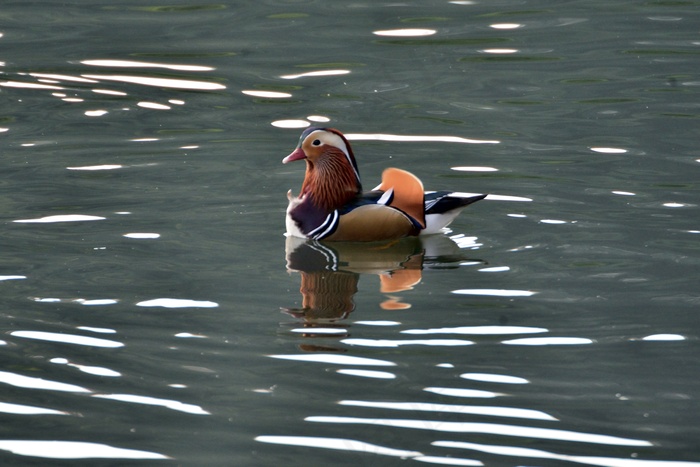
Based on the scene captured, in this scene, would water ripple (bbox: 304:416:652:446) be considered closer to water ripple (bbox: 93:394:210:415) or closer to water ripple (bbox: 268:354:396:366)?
water ripple (bbox: 93:394:210:415)

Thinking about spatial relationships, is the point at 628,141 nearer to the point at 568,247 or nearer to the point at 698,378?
the point at 568,247

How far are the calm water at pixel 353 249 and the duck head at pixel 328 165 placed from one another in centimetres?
45

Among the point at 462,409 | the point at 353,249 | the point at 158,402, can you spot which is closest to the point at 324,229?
the point at 353,249

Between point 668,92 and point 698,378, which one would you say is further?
point 668,92

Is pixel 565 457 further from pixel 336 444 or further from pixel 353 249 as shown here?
pixel 353 249

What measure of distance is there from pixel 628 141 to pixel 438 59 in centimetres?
398

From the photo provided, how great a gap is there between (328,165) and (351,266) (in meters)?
1.22

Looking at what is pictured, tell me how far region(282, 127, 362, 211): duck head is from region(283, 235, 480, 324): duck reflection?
18.6 inches

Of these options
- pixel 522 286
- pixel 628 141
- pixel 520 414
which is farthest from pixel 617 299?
pixel 628 141

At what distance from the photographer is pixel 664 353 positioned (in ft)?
20.7

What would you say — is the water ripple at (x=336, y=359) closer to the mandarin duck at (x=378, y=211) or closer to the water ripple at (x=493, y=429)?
the water ripple at (x=493, y=429)

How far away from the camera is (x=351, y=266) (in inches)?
324

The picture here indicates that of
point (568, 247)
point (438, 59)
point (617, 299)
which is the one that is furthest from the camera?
point (438, 59)

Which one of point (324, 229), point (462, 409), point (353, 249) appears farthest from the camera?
point (324, 229)
